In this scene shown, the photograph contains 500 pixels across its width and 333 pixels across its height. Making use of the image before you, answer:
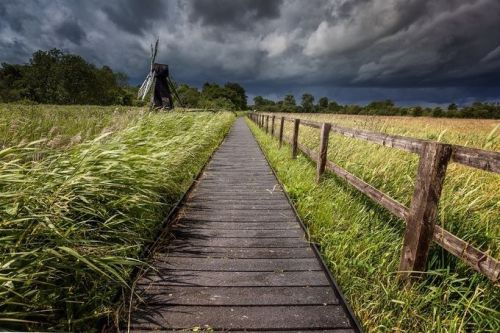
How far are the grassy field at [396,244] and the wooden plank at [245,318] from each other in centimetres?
30

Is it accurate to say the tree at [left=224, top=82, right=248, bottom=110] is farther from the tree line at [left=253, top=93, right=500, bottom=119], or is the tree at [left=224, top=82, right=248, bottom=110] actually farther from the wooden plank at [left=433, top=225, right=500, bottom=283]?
the wooden plank at [left=433, top=225, right=500, bottom=283]

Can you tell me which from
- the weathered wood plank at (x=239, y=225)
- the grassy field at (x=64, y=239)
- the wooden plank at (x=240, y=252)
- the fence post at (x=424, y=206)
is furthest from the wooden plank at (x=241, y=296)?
the weathered wood plank at (x=239, y=225)

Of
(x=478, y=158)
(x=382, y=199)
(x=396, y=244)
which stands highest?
(x=478, y=158)

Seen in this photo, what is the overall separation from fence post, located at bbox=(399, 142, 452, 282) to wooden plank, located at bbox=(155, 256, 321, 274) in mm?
973

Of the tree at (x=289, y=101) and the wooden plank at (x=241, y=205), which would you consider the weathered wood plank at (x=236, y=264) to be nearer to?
the wooden plank at (x=241, y=205)

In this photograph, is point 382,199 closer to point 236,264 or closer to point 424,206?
point 424,206

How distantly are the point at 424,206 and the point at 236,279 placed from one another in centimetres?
187

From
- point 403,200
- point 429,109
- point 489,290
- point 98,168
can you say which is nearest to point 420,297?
point 489,290

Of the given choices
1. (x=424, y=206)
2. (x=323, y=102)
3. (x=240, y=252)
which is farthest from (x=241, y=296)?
(x=323, y=102)

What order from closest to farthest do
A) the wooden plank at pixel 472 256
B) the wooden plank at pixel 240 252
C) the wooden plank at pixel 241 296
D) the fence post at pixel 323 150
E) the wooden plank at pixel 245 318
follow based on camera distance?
the wooden plank at pixel 472 256 < the wooden plank at pixel 245 318 < the wooden plank at pixel 241 296 < the wooden plank at pixel 240 252 < the fence post at pixel 323 150

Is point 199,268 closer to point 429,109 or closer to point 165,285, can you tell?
point 165,285

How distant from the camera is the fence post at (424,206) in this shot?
2523mm

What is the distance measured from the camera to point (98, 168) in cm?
373

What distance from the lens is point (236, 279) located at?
3.07m
